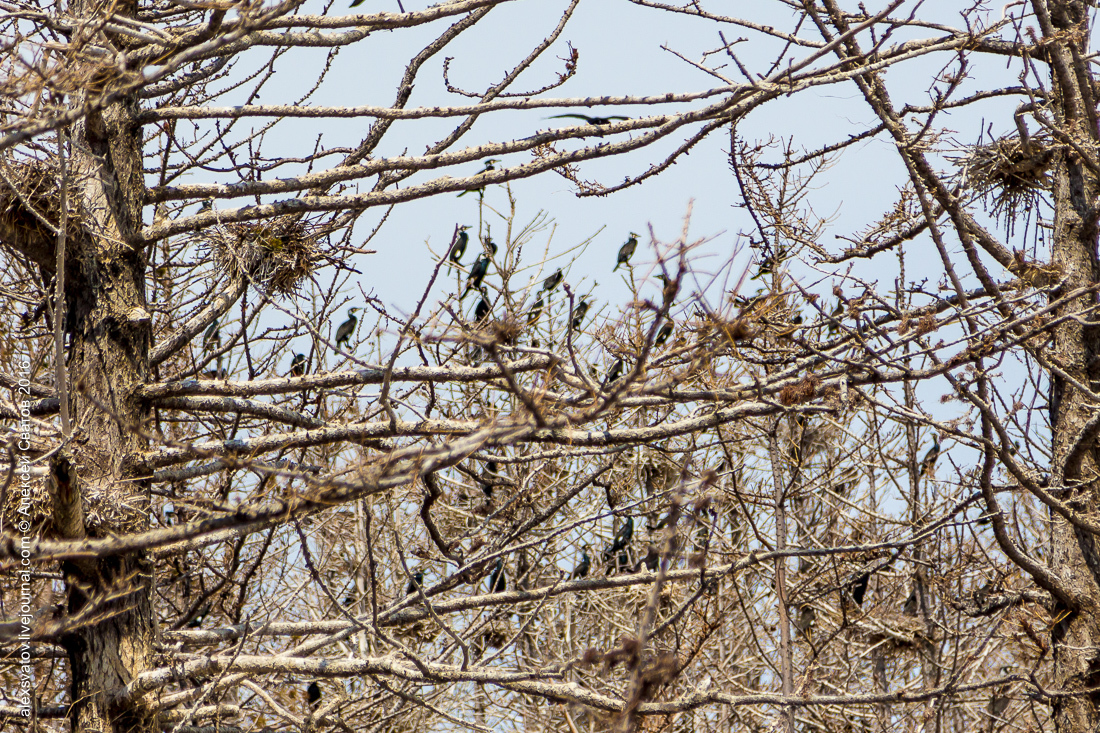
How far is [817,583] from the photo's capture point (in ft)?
35.0

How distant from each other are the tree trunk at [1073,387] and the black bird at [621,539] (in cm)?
523

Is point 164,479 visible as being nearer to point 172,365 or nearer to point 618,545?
point 172,365

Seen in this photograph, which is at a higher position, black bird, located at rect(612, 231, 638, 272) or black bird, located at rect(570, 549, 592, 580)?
black bird, located at rect(612, 231, 638, 272)

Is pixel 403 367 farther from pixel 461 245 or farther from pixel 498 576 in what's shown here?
pixel 461 245

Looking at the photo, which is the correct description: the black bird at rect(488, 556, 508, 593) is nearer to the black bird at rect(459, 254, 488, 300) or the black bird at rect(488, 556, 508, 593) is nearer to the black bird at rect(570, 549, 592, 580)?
the black bird at rect(570, 549, 592, 580)

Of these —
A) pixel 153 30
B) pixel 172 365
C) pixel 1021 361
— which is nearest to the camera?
pixel 153 30

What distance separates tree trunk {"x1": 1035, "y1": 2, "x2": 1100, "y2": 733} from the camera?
6.19 m

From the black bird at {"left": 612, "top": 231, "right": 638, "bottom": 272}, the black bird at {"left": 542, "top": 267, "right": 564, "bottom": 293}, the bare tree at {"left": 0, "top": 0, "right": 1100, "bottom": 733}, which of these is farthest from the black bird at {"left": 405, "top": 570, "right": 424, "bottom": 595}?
the black bird at {"left": 612, "top": 231, "right": 638, "bottom": 272}

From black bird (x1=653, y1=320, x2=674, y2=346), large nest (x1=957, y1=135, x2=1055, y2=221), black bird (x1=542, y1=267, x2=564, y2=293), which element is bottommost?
black bird (x1=653, y1=320, x2=674, y2=346)

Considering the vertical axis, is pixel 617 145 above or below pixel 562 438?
above

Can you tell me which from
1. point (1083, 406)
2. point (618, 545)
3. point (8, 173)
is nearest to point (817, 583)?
point (618, 545)

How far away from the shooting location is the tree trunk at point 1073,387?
619 cm

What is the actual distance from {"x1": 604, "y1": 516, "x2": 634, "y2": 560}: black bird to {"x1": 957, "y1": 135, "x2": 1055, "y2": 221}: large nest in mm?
5586

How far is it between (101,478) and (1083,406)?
19.9 feet
